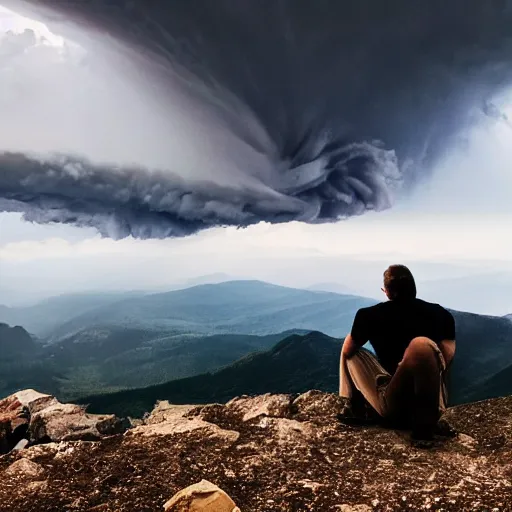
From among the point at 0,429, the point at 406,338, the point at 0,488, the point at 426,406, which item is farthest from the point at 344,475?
the point at 0,429

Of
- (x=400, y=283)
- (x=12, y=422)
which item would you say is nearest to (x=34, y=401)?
(x=12, y=422)

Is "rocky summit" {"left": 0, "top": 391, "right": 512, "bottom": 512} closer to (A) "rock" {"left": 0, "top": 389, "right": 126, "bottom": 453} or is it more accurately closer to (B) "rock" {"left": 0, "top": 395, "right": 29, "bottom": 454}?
(A) "rock" {"left": 0, "top": 389, "right": 126, "bottom": 453}

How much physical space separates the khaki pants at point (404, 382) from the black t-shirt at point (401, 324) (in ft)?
1.70

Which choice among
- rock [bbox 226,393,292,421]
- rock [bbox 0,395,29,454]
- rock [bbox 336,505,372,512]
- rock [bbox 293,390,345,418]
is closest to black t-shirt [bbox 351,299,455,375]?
rock [bbox 336,505,372,512]

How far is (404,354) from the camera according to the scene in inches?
364

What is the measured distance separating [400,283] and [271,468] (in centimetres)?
481

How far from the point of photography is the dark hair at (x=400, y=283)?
9.66 metres

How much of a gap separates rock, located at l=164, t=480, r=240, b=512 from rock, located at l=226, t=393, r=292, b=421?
528 centimetres

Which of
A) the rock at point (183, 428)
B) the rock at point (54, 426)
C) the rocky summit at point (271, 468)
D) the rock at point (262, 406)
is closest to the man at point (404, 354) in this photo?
the rocky summit at point (271, 468)

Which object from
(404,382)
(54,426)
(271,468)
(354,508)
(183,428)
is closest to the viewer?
(354,508)

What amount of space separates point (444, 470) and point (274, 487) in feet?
11.0

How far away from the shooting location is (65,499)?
9156 mm

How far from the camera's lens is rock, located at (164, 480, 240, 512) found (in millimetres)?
7684

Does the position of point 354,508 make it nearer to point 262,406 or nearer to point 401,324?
point 401,324
